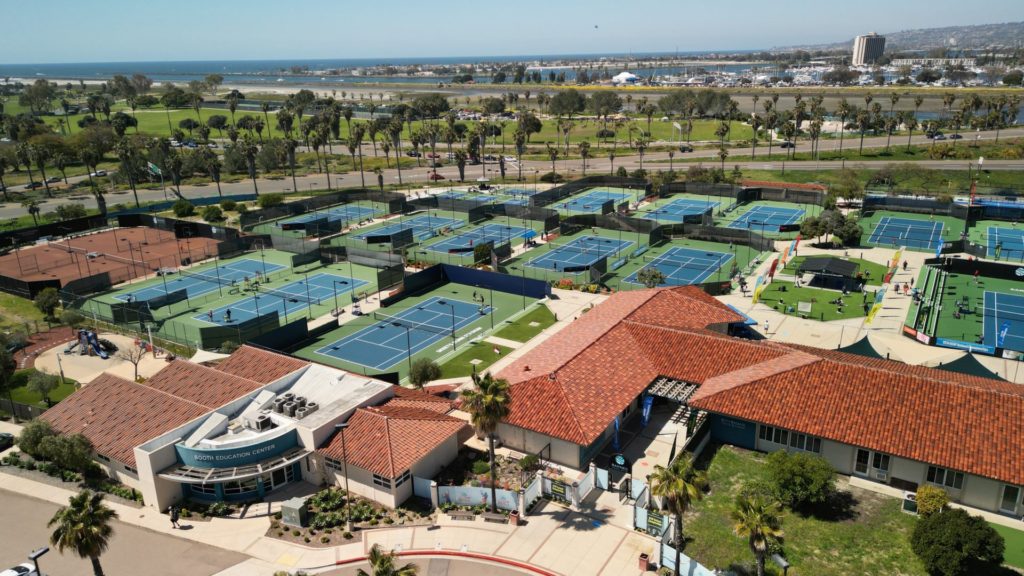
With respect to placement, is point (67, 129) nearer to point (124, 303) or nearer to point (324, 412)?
point (124, 303)

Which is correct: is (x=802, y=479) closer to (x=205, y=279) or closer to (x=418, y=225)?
(x=205, y=279)

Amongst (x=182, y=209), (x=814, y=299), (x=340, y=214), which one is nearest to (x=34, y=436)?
(x=814, y=299)

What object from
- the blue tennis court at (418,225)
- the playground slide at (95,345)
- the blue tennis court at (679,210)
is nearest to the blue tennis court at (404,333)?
the playground slide at (95,345)

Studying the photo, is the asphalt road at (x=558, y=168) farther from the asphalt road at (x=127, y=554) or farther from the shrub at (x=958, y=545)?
the shrub at (x=958, y=545)

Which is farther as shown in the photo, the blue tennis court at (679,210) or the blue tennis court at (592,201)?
the blue tennis court at (592,201)

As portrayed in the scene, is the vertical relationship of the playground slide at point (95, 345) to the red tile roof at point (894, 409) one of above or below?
below

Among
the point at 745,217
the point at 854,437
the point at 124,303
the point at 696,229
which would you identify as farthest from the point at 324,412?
the point at 745,217
